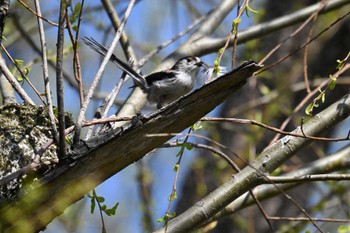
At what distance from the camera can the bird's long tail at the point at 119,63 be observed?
11.2ft

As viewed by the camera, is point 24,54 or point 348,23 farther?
point 24,54

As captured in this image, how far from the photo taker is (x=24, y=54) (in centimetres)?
875

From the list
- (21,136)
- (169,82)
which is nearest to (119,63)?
(169,82)

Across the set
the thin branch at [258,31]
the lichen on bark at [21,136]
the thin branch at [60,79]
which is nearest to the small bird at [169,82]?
the thin branch at [258,31]

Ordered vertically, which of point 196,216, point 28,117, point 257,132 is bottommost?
point 196,216

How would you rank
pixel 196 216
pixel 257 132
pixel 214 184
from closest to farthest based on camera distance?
pixel 196 216 → pixel 257 132 → pixel 214 184

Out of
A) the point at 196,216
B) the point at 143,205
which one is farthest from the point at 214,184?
the point at 196,216

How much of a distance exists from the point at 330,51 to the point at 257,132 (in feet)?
6.23

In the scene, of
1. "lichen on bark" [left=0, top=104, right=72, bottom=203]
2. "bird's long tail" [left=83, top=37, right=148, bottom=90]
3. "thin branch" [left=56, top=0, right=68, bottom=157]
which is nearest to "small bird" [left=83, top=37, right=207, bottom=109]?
"bird's long tail" [left=83, top=37, right=148, bottom=90]

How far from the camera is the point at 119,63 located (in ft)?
11.7

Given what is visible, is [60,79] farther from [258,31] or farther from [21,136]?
[258,31]

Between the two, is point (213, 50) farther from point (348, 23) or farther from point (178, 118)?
point (348, 23)

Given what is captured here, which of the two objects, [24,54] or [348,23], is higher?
[24,54]

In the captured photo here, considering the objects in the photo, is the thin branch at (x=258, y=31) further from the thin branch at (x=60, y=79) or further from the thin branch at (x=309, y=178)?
the thin branch at (x=60, y=79)
